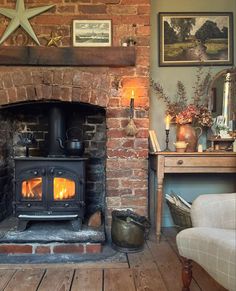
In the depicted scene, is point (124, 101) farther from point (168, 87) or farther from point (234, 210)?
point (234, 210)

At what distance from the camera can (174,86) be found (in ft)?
10.4

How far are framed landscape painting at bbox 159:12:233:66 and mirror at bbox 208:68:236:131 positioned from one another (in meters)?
0.18

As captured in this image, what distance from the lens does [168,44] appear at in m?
3.16

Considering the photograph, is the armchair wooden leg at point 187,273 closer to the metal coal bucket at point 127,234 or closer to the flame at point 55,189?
the metal coal bucket at point 127,234

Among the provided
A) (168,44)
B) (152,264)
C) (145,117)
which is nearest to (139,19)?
(168,44)

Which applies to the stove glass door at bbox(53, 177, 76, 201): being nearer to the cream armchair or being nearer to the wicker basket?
the wicker basket

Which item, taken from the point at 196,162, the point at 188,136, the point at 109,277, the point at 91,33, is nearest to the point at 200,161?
the point at 196,162

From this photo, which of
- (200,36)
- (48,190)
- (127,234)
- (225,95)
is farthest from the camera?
(200,36)

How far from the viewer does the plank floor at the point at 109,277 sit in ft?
6.23

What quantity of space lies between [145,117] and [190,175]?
87 cm

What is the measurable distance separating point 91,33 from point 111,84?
1.49ft

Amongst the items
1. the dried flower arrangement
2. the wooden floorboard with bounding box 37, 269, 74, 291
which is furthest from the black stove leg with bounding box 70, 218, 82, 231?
the dried flower arrangement

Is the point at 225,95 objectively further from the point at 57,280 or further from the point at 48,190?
the point at 57,280

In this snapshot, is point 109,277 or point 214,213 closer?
point 214,213
